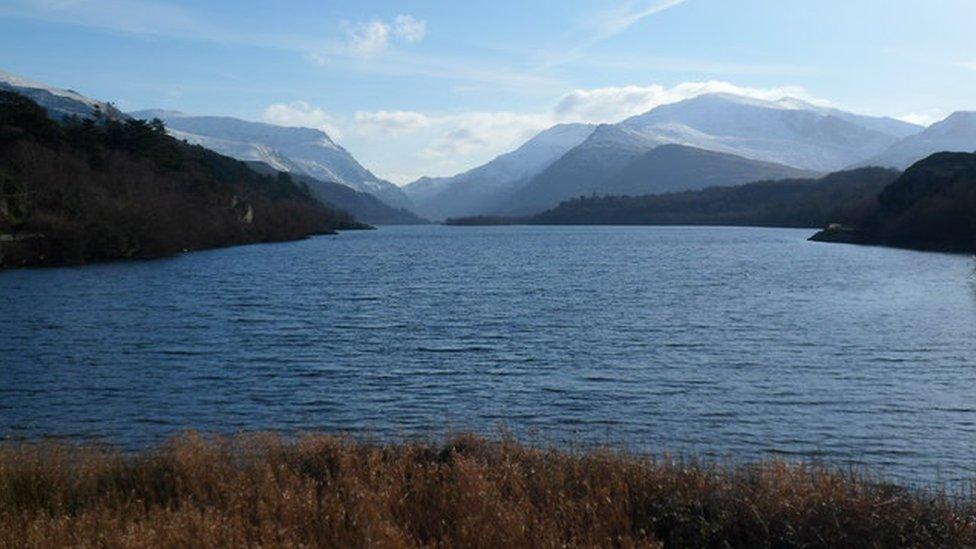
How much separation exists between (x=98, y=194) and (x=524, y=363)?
68.7m

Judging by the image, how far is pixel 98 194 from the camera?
84.8 meters

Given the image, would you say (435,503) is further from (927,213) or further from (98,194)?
(927,213)

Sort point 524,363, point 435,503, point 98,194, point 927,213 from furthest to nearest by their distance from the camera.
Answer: point 927,213 < point 98,194 < point 524,363 < point 435,503

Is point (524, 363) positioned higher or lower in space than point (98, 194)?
lower

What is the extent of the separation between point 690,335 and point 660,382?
1093cm

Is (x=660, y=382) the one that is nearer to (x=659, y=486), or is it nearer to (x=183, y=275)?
(x=659, y=486)

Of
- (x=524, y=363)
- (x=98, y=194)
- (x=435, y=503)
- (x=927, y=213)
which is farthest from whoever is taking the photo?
(x=927, y=213)

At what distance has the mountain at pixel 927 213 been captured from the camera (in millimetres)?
106375

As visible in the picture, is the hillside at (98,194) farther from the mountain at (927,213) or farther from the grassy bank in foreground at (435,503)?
the mountain at (927,213)

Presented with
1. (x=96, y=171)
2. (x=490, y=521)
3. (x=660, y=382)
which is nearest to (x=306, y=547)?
(x=490, y=521)

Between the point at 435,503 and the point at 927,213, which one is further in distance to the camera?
the point at 927,213

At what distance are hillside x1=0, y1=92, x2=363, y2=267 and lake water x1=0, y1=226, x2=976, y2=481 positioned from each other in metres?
15.0

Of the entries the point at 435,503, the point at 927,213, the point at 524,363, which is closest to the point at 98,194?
the point at 524,363

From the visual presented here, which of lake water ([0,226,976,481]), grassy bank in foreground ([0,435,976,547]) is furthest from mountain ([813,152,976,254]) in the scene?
grassy bank in foreground ([0,435,976,547])
